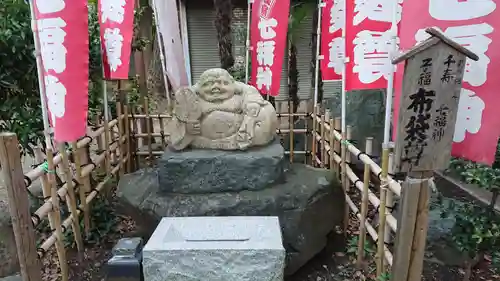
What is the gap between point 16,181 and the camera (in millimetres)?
2498

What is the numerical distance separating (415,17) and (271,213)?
226 centimetres

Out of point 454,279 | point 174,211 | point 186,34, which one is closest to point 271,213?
point 174,211

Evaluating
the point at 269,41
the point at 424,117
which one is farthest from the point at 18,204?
the point at 269,41

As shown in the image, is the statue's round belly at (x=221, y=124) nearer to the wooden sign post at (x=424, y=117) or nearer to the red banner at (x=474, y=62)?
the red banner at (x=474, y=62)

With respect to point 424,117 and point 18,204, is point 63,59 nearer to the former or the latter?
point 18,204

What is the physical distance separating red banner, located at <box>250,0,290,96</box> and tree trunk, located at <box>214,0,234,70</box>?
1.41 meters

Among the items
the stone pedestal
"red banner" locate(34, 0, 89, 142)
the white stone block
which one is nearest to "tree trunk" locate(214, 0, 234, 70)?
the stone pedestal

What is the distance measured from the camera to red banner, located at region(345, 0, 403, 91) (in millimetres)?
3320

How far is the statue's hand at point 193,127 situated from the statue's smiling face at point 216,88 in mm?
312

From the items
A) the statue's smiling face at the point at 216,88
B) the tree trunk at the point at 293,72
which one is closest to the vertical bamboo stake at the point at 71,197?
the statue's smiling face at the point at 216,88

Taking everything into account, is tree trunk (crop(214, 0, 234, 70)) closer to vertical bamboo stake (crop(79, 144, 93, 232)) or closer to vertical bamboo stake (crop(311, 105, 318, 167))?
vertical bamboo stake (crop(311, 105, 318, 167))

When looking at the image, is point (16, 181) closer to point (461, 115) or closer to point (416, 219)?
point (416, 219)

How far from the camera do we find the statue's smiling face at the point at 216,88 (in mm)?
4353

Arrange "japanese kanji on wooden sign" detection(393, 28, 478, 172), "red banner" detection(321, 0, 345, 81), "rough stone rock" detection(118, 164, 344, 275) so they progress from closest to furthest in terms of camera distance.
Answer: "japanese kanji on wooden sign" detection(393, 28, 478, 172)
"rough stone rock" detection(118, 164, 344, 275)
"red banner" detection(321, 0, 345, 81)
